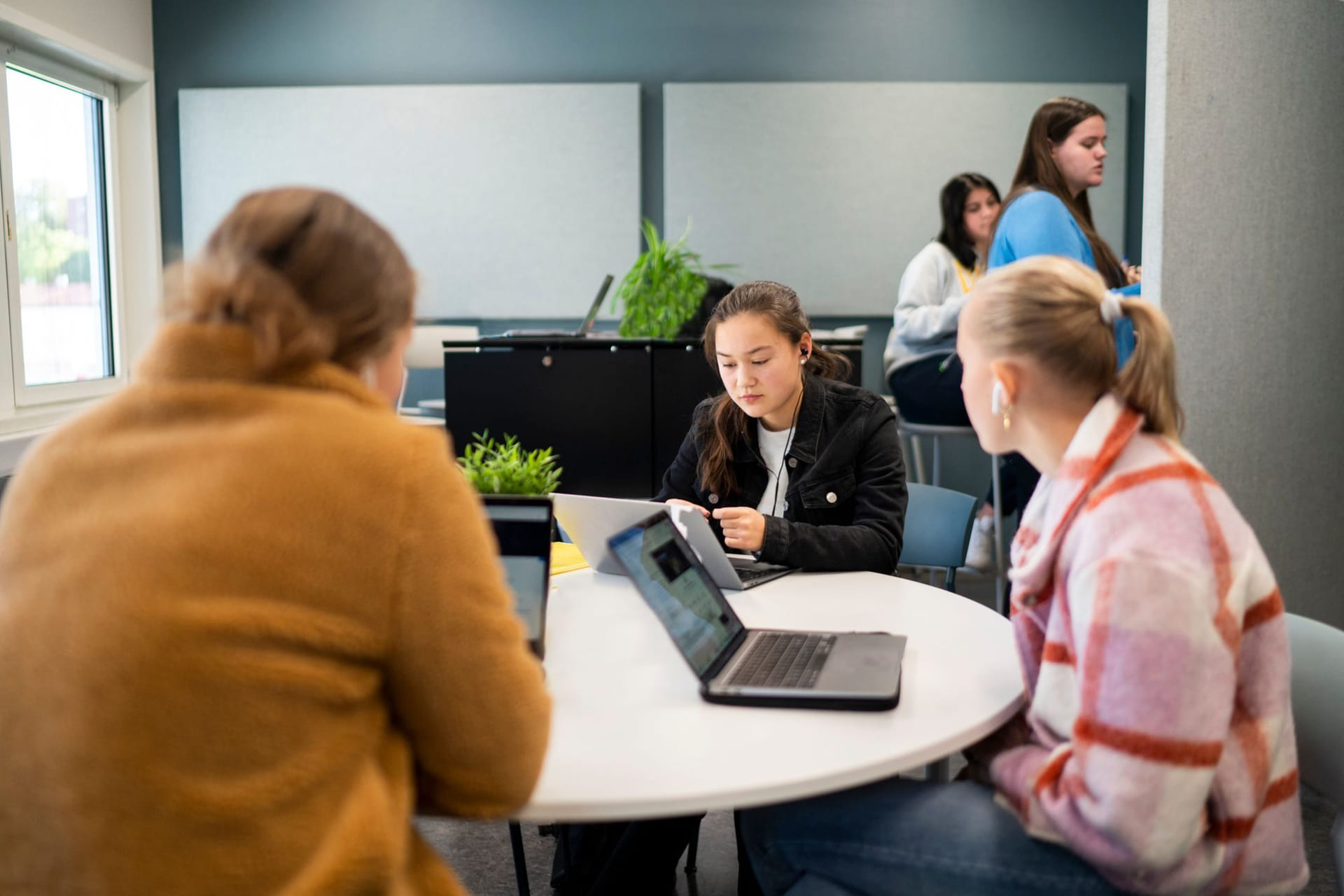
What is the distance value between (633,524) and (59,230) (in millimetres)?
4425

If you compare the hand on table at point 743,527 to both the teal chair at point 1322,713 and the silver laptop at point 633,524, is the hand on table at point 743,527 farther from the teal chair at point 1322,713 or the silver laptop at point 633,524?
the teal chair at point 1322,713

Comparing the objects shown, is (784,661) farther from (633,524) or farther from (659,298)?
(659,298)

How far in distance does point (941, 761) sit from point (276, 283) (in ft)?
3.39

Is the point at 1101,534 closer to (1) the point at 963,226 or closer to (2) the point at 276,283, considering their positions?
(2) the point at 276,283

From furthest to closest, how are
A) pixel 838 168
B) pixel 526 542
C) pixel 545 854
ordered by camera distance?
pixel 838 168
pixel 545 854
pixel 526 542

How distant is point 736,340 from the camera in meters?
2.21

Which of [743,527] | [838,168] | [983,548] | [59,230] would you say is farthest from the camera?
[838,168]

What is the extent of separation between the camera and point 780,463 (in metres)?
2.26

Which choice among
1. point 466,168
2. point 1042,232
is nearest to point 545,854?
point 1042,232

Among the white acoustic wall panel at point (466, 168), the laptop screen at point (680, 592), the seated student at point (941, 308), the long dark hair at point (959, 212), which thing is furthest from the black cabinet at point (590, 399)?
the laptop screen at point (680, 592)

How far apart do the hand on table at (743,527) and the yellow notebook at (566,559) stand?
27cm

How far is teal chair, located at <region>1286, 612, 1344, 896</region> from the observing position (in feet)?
4.19

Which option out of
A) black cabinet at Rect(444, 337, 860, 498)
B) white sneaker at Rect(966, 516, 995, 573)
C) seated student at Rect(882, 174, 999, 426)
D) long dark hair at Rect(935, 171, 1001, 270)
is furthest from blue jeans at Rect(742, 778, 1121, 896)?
long dark hair at Rect(935, 171, 1001, 270)

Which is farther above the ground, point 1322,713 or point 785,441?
point 785,441
